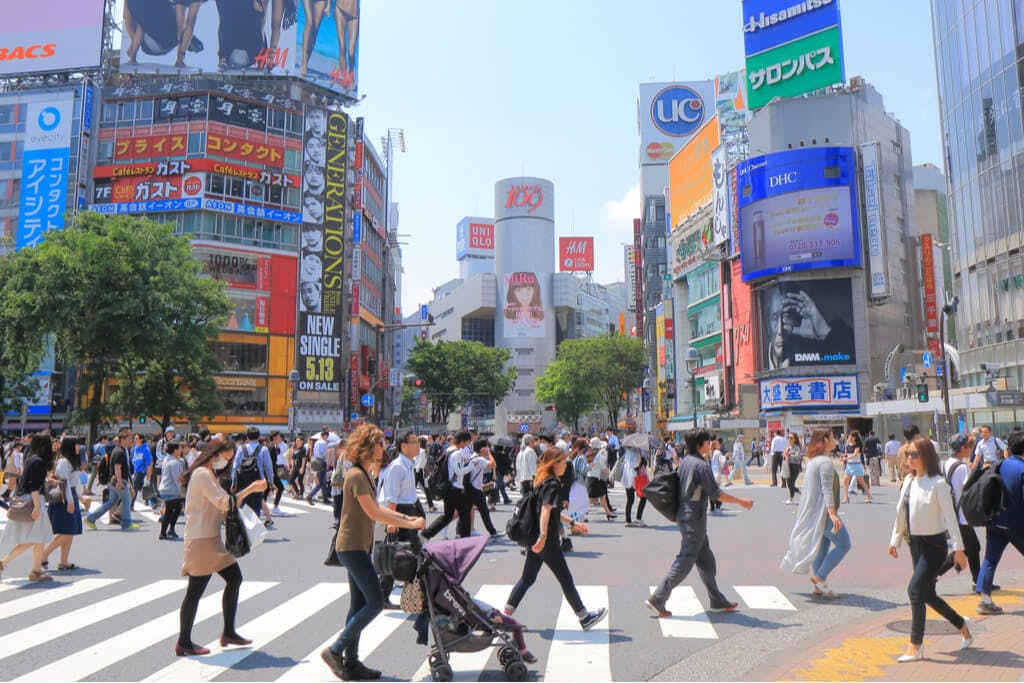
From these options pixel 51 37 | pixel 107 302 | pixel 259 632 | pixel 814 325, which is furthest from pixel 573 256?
pixel 259 632

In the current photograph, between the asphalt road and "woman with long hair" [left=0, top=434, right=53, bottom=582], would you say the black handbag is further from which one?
"woman with long hair" [left=0, top=434, right=53, bottom=582]

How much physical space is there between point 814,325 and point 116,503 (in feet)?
150

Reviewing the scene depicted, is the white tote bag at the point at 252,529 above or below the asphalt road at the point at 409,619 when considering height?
above

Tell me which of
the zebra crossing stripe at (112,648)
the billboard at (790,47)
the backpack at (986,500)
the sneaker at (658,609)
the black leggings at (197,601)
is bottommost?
the zebra crossing stripe at (112,648)

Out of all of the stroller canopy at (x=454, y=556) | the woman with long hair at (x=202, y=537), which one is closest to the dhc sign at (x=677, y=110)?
the woman with long hair at (x=202, y=537)

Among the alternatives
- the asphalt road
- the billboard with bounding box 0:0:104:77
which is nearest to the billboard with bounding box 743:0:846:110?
the billboard with bounding box 0:0:104:77

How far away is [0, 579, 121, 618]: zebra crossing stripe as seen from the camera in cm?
830

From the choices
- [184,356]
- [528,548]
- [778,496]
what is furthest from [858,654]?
[184,356]

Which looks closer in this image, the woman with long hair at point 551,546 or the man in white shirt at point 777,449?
the woman with long hair at point 551,546

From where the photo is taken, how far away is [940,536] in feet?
20.4

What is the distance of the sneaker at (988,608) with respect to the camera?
7.52m

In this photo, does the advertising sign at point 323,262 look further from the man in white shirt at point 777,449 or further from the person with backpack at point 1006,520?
the person with backpack at point 1006,520

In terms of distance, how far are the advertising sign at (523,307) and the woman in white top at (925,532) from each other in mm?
111156

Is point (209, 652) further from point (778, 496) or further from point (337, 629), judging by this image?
point (778, 496)
